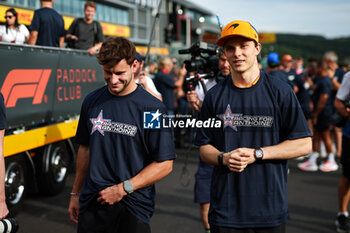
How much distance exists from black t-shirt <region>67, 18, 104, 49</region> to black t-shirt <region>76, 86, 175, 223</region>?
5.74 m

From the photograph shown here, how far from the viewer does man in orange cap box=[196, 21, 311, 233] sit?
2.83 metres

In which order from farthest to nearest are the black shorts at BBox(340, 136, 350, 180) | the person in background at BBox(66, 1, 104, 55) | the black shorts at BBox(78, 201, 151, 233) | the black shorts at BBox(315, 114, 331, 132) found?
the black shorts at BBox(315, 114, 331, 132), the person in background at BBox(66, 1, 104, 55), the black shorts at BBox(340, 136, 350, 180), the black shorts at BBox(78, 201, 151, 233)

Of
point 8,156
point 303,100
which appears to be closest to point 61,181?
point 8,156

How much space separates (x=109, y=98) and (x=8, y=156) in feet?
11.2

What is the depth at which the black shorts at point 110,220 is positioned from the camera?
280 cm

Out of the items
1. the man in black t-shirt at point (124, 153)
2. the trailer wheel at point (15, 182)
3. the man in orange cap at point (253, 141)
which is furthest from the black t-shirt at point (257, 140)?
the trailer wheel at point (15, 182)

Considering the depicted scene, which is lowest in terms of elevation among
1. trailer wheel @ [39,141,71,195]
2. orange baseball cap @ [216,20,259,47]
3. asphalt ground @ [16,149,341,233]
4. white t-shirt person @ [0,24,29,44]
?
asphalt ground @ [16,149,341,233]

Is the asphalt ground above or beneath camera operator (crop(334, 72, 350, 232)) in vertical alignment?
beneath

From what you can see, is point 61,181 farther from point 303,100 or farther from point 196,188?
point 303,100

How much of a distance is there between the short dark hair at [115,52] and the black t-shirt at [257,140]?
0.68 metres

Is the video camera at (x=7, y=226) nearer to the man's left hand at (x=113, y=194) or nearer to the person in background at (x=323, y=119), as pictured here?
the man's left hand at (x=113, y=194)

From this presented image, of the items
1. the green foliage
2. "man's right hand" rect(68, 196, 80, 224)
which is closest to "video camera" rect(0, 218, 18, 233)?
"man's right hand" rect(68, 196, 80, 224)

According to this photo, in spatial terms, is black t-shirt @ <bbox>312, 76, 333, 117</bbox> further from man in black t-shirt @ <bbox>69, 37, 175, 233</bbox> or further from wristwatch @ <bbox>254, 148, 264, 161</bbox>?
man in black t-shirt @ <bbox>69, 37, 175, 233</bbox>

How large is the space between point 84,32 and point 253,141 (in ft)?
20.3
